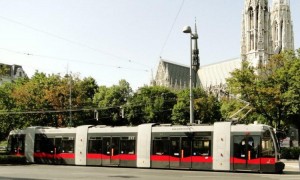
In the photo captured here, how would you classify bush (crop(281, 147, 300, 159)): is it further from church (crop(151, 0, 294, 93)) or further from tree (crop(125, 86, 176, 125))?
church (crop(151, 0, 294, 93))

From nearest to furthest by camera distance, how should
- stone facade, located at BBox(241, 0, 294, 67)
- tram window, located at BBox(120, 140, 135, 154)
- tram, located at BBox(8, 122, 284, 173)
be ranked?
tram, located at BBox(8, 122, 284, 173) → tram window, located at BBox(120, 140, 135, 154) → stone facade, located at BBox(241, 0, 294, 67)

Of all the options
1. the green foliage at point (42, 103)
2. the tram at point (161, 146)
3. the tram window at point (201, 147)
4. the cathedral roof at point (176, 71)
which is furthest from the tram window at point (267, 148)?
the cathedral roof at point (176, 71)

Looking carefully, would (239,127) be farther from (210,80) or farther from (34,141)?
(210,80)

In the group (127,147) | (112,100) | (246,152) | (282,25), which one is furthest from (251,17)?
(246,152)

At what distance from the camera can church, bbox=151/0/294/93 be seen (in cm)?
10838

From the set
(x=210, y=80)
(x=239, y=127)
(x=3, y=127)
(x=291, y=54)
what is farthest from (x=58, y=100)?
(x=210, y=80)

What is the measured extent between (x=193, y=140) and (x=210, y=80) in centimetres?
10315

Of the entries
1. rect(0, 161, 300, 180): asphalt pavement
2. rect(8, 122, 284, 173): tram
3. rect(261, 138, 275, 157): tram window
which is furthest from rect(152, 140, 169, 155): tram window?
rect(261, 138, 275, 157): tram window

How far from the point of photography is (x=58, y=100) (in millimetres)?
50750

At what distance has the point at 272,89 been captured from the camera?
1635 inches

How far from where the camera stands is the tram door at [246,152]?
2289 centimetres

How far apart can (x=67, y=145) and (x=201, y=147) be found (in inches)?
429

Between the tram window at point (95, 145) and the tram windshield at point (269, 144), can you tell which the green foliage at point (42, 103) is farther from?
the tram windshield at point (269, 144)

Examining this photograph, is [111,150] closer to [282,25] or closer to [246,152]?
[246,152]
